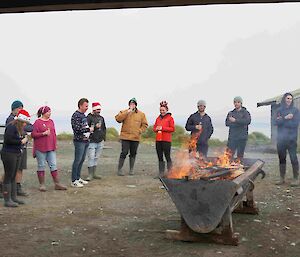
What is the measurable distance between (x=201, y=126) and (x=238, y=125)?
2.97ft

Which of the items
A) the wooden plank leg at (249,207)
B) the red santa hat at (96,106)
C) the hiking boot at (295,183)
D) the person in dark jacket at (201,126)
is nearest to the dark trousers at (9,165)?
the red santa hat at (96,106)

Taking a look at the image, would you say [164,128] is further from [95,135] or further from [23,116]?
[23,116]

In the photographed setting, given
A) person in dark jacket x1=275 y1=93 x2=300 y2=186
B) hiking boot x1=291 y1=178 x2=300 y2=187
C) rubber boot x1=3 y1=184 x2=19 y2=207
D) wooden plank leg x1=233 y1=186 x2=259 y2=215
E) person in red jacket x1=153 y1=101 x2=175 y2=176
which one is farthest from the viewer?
person in red jacket x1=153 y1=101 x2=175 y2=176

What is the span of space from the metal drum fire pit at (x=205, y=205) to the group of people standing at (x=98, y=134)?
2.74 m

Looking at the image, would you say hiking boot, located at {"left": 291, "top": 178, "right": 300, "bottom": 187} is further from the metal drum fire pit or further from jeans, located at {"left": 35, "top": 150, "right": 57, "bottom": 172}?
jeans, located at {"left": 35, "top": 150, "right": 57, "bottom": 172}

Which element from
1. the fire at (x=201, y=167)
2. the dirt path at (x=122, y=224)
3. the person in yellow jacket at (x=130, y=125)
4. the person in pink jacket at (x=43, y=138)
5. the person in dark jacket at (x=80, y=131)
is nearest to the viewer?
the dirt path at (x=122, y=224)

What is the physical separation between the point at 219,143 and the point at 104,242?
17434 millimetres

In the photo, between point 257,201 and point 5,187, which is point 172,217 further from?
point 5,187

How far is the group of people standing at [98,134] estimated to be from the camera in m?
6.76

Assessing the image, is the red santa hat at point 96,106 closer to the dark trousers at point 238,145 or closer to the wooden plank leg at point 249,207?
the dark trousers at point 238,145

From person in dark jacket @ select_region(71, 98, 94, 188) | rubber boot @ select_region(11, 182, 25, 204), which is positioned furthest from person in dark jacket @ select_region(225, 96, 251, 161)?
rubber boot @ select_region(11, 182, 25, 204)

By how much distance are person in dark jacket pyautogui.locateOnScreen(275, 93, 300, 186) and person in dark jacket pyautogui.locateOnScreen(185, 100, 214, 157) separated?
152 centimetres

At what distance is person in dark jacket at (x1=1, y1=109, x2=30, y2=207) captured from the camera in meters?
6.57

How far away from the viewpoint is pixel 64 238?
513 cm
